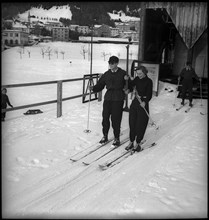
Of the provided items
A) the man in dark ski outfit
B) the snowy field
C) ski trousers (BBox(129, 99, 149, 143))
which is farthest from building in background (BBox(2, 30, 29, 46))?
ski trousers (BBox(129, 99, 149, 143))

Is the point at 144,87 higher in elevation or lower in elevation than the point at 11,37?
lower

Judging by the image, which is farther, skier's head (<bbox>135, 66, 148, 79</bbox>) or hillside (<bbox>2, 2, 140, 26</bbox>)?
skier's head (<bbox>135, 66, 148, 79</bbox>)

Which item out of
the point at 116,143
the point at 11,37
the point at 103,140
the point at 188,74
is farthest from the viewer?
the point at 11,37

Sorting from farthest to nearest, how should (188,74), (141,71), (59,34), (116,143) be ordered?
(59,34) < (188,74) < (116,143) < (141,71)

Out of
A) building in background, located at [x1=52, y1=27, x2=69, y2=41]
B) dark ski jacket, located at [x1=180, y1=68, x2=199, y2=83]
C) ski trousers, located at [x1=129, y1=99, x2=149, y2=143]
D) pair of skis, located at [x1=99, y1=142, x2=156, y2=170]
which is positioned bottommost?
pair of skis, located at [x1=99, y1=142, x2=156, y2=170]

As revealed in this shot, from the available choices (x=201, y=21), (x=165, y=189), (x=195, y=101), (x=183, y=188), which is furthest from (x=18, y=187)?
(x=201, y=21)

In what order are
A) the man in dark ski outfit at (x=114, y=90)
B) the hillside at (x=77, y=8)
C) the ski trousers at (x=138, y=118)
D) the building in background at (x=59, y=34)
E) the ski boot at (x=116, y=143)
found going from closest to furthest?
the hillside at (x=77, y=8) < the ski trousers at (x=138, y=118) < the man in dark ski outfit at (x=114, y=90) < the ski boot at (x=116, y=143) < the building in background at (x=59, y=34)

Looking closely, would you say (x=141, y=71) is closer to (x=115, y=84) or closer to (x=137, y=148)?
(x=115, y=84)

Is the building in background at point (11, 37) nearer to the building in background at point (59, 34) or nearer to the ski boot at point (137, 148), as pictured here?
the ski boot at point (137, 148)

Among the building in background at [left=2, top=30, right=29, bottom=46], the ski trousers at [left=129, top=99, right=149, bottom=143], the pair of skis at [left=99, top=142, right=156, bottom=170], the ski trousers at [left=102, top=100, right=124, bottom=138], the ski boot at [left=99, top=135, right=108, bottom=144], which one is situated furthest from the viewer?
the ski boot at [left=99, top=135, right=108, bottom=144]

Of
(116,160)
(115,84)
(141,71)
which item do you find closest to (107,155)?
(116,160)

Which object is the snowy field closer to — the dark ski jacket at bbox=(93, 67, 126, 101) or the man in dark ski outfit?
the man in dark ski outfit

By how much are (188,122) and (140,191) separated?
482 centimetres

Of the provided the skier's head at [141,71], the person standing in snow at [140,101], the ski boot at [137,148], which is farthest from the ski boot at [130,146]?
the skier's head at [141,71]
